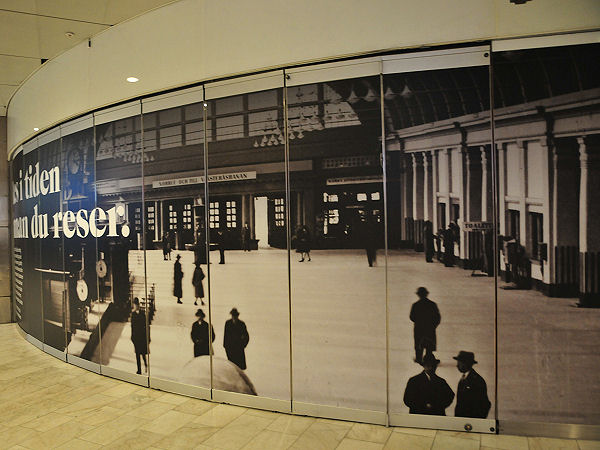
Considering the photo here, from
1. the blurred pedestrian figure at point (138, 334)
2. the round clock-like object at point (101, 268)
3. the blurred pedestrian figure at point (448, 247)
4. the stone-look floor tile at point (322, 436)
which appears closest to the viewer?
the stone-look floor tile at point (322, 436)

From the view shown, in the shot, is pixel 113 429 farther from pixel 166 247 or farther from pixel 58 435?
pixel 166 247

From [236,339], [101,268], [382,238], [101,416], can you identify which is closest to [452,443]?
[382,238]

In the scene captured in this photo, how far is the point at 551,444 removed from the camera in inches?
133

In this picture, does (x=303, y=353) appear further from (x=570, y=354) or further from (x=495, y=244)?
(x=570, y=354)

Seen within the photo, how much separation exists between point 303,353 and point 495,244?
2025 millimetres

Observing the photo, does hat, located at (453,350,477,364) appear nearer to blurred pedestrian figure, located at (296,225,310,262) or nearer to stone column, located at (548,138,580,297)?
stone column, located at (548,138,580,297)

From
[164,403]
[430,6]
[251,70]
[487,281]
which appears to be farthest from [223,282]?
[430,6]

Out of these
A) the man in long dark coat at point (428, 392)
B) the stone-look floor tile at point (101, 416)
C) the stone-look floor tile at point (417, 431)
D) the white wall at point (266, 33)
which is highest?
the white wall at point (266, 33)

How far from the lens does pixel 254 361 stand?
164 inches

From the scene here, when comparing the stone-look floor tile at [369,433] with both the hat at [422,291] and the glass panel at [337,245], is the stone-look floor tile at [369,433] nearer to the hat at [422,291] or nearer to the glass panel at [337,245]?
the glass panel at [337,245]

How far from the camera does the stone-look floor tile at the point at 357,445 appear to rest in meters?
3.36

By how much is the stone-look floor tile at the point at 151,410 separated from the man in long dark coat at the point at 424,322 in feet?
8.48

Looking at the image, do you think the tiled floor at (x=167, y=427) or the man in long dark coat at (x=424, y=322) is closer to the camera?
the tiled floor at (x=167, y=427)

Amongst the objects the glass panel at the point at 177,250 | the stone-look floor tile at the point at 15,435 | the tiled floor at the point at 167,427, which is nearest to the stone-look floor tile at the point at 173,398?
the tiled floor at the point at 167,427
